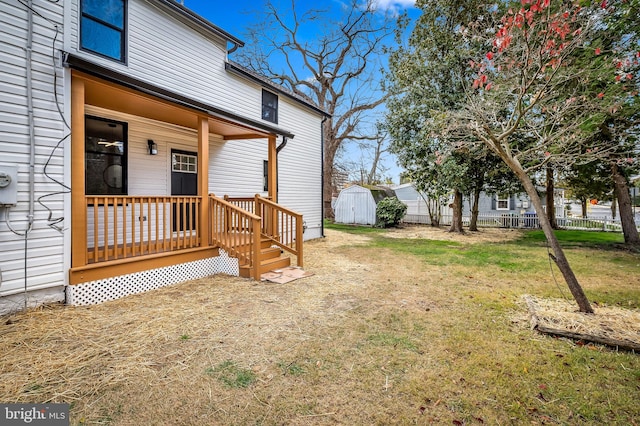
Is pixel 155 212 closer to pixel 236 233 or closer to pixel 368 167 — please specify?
pixel 236 233

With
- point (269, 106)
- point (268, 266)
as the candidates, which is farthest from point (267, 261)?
point (269, 106)

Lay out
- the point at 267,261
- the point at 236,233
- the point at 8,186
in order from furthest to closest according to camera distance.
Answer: the point at 267,261 → the point at 236,233 → the point at 8,186

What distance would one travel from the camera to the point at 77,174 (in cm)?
438

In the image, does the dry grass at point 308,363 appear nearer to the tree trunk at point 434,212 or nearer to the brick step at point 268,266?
the brick step at point 268,266

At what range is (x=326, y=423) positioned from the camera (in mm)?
2207

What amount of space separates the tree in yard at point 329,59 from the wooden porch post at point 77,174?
17.3 metres

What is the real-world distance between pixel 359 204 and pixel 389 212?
2.32 meters

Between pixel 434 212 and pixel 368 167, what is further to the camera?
pixel 368 167

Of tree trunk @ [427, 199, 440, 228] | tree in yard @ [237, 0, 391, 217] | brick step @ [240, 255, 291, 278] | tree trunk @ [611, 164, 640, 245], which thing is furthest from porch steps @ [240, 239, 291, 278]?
tree in yard @ [237, 0, 391, 217]

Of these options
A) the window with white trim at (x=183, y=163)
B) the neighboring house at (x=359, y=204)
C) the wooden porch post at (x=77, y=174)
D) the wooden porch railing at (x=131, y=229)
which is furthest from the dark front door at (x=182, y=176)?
the neighboring house at (x=359, y=204)

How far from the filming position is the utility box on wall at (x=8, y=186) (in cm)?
383

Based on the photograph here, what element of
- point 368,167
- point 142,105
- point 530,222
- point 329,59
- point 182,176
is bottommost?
point 530,222

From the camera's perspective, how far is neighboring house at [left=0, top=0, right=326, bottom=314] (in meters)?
4.09

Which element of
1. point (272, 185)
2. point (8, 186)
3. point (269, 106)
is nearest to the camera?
point (8, 186)
